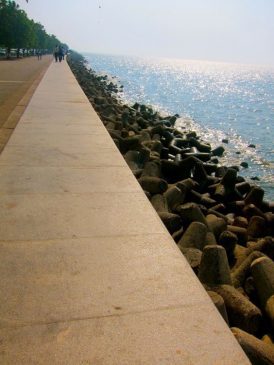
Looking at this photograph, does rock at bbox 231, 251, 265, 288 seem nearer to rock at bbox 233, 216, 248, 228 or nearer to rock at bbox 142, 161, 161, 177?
rock at bbox 233, 216, 248, 228

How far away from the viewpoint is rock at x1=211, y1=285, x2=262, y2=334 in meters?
3.06

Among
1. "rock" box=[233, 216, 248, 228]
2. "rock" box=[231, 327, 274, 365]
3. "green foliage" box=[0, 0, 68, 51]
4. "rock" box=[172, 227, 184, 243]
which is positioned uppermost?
"green foliage" box=[0, 0, 68, 51]

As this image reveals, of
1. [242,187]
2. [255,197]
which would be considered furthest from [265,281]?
[242,187]

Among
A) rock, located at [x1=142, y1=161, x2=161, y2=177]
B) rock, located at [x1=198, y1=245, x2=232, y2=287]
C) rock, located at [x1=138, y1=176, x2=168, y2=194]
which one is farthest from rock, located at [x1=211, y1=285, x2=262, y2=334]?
rock, located at [x1=142, y1=161, x2=161, y2=177]

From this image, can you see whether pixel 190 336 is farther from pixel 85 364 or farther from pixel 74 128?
pixel 74 128

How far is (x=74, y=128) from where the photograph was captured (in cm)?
756

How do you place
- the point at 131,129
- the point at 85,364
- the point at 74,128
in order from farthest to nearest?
the point at 131,129 < the point at 74,128 < the point at 85,364

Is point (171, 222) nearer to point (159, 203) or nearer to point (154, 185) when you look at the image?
point (159, 203)

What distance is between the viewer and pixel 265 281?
3.63 meters

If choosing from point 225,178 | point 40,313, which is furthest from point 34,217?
point 225,178

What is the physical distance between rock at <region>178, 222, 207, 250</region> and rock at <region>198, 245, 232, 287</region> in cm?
78

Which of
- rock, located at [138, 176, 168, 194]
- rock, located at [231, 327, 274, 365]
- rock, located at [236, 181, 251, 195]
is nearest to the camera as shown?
rock, located at [231, 327, 274, 365]

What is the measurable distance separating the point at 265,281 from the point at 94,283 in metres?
1.81

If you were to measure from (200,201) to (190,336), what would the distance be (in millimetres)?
4765
